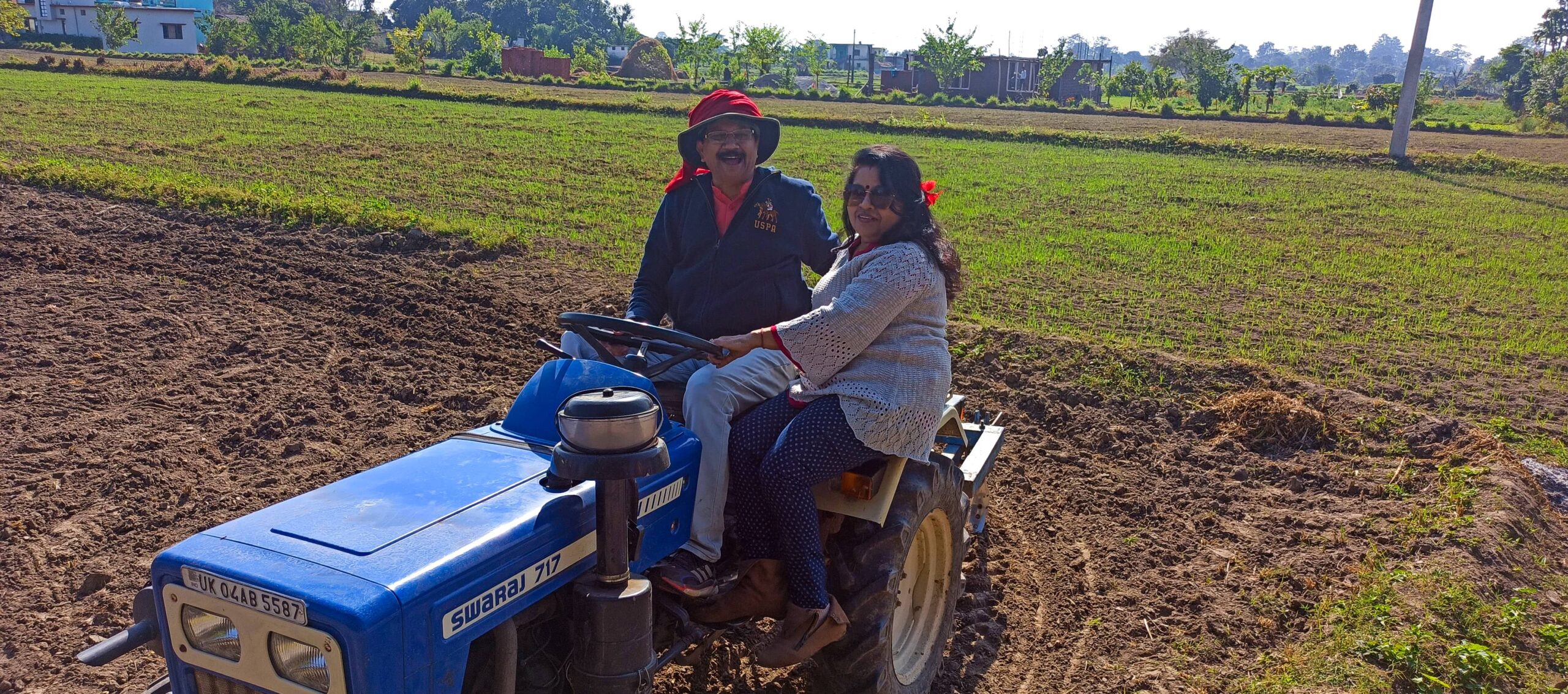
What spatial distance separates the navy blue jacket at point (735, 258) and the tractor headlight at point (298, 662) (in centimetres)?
203

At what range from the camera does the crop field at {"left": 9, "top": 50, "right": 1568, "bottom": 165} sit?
1054 inches

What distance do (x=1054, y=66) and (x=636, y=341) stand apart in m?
51.5

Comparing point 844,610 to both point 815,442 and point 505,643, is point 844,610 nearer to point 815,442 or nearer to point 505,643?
point 815,442

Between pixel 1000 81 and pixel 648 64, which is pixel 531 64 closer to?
pixel 648 64

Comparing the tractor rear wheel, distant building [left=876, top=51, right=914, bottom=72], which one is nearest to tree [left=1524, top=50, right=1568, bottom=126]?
the tractor rear wheel

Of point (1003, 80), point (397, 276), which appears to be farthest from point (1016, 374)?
point (1003, 80)

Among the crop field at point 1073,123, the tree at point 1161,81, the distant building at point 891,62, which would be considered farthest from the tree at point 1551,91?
the distant building at point 891,62

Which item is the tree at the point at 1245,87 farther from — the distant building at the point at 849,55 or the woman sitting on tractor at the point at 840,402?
the distant building at the point at 849,55

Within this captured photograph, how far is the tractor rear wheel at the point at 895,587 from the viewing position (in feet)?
11.4

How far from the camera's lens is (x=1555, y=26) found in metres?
82.3

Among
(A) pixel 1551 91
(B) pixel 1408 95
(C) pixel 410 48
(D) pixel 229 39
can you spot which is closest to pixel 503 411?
(B) pixel 1408 95

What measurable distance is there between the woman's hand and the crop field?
2488 cm

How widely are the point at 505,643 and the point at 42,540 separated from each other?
134 inches

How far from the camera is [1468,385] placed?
24.7ft
